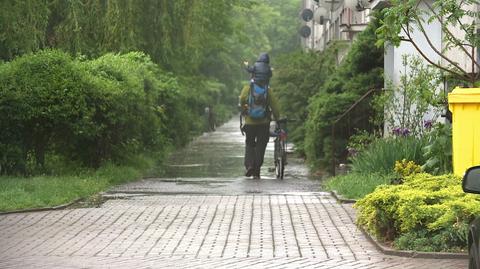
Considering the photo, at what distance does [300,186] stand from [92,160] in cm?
407

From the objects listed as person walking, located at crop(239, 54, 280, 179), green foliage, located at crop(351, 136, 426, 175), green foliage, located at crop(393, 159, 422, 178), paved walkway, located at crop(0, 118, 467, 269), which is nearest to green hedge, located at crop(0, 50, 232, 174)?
paved walkway, located at crop(0, 118, 467, 269)

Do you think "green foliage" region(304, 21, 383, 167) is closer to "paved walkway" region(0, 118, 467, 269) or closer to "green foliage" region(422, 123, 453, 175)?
"paved walkway" region(0, 118, 467, 269)

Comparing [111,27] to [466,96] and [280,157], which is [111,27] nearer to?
[280,157]

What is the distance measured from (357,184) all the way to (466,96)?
4.62m

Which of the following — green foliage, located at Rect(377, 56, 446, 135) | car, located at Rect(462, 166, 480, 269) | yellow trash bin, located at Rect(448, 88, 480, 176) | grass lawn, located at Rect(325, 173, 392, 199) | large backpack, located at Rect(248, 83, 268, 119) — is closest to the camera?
car, located at Rect(462, 166, 480, 269)

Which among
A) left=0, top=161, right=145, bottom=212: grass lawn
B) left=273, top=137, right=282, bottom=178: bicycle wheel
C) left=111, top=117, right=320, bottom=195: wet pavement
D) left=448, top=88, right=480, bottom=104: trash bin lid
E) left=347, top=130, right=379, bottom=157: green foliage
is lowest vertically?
left=111, top=117, right=320, bottom=195: wet pavement

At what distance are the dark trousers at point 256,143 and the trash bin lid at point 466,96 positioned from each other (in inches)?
358

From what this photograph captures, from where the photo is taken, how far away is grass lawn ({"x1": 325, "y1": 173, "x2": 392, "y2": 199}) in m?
15.3

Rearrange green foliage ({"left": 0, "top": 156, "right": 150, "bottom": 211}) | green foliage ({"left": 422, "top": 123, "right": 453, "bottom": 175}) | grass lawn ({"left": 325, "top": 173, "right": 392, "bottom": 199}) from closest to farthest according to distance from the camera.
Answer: green foliage ({"left": 422, "top": 123, "right": 453, "bottom": 175}), green foliage ({"left": 0, "top": 156, "right": 150, "bottom": 211}), grass lawn ({"left": 325, "top": 173, "right": 392, "bottom": 199})

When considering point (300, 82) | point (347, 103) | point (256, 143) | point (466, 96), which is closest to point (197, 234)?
point (466, 96)

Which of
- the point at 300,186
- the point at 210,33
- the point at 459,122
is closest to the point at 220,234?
the point at 459,122

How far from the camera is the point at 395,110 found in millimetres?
19156

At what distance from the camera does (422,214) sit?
1022cm

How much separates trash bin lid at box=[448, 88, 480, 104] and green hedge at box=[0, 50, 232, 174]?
825 centimetres
